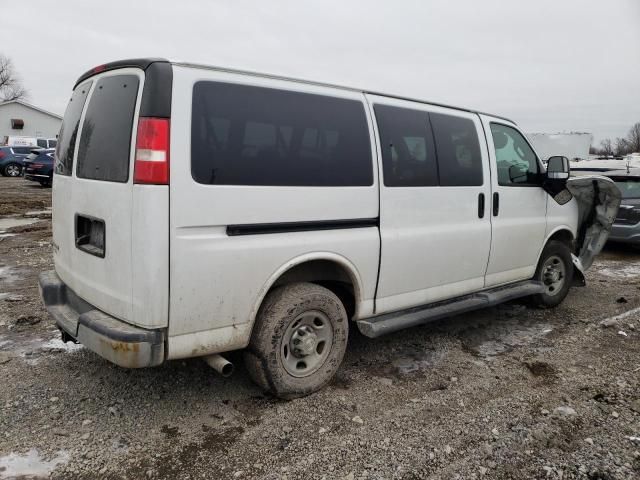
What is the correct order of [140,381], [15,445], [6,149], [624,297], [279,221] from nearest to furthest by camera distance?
[15,445], [279,221], [140,381], [624,297], [6,149]

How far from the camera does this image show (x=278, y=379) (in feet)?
11.0

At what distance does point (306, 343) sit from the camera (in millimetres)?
3473

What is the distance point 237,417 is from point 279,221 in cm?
131

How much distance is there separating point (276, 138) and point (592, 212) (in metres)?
4.74

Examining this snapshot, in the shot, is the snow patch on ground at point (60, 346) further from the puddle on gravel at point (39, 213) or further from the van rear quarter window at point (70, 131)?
the puddle on gravel at point (39, 213)

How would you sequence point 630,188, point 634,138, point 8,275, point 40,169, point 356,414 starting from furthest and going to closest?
point 634,138 → point 40,169 → point 630,188 → point 8,275 → point 356,414

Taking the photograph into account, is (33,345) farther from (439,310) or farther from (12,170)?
(12,170)

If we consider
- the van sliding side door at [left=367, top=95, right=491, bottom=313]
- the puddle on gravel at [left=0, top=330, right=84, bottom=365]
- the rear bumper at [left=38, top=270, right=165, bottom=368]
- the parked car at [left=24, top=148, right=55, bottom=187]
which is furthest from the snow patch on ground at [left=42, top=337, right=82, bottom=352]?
the parked car at [left=24, top=148, right=55, bottom=187]

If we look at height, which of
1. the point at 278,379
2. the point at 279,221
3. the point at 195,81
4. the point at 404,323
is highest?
the point at 195,81

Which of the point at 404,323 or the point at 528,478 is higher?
the point at 404,323

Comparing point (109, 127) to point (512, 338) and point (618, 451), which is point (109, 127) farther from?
point (512, 338)

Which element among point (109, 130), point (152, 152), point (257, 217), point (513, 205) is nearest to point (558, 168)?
point (513, 205)

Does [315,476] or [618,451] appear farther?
[618,451]

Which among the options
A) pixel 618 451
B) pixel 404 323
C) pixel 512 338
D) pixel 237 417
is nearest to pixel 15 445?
pixel 237 417
